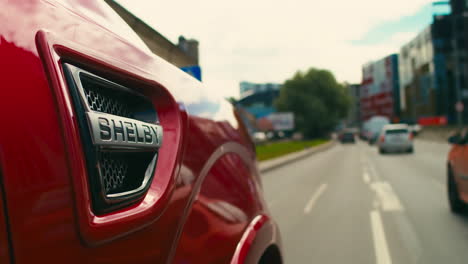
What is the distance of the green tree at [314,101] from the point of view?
65375 mm

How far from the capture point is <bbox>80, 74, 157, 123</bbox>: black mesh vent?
1079 millimetres

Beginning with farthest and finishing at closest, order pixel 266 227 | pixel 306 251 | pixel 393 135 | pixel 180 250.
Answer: pixel 393 135, pixel 306 251, pixel 266 227, pixel 180 250

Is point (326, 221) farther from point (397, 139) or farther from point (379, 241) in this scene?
point (397, 139)

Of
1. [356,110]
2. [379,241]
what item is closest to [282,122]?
[379,241]

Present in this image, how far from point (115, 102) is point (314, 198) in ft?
26.4

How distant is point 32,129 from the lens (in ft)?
2.68

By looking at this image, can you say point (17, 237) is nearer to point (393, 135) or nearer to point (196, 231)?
point (196, 231)

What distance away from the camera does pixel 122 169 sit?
1.18 meters

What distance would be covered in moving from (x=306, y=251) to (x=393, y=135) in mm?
20476

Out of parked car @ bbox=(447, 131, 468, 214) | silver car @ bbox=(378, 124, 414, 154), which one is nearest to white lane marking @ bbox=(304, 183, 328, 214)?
parked car @ bbox=(447, 131, 468, 214)

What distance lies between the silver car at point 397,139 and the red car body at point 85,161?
931 inches

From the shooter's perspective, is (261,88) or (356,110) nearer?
(261,88)

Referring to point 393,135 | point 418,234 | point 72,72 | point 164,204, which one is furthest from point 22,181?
point 393,135

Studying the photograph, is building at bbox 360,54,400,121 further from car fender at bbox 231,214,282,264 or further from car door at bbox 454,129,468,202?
car fender at bbox 231,214,282,264
